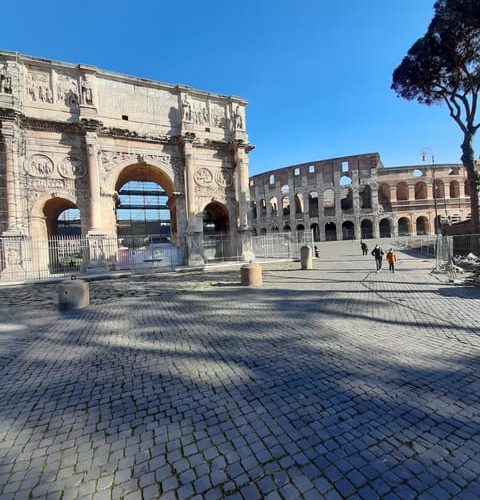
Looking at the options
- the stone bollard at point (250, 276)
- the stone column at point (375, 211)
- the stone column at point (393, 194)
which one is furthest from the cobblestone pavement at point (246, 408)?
the stone column at point (393, 194)

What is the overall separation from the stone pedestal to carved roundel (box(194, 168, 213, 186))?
13.8 ft

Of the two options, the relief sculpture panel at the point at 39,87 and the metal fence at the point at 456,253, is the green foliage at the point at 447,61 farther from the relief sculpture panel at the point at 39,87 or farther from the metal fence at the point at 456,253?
the relief sculpture panel at the point at 39,87

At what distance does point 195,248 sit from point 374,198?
35.5 meters

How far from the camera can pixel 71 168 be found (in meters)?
16.9

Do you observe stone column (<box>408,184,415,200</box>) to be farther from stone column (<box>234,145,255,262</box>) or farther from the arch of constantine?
stone column (<box>234,145,255,262</box>)

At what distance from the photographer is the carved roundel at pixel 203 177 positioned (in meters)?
20.4

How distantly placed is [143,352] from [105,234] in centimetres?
1444

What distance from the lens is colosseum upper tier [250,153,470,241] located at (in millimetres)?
43438

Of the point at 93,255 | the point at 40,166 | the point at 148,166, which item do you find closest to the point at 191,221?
the point at 148,166

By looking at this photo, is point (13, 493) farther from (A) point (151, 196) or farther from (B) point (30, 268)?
(A) point (151, 196)

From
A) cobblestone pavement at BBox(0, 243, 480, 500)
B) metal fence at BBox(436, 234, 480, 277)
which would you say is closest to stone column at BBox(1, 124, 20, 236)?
cobblestone pavement at BBox(0, 243, 480, 500)

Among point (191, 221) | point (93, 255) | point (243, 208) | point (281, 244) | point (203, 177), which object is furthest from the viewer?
point (281, 244)

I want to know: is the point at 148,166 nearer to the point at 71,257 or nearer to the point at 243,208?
the point at 243,208

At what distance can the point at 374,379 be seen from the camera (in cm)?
305
